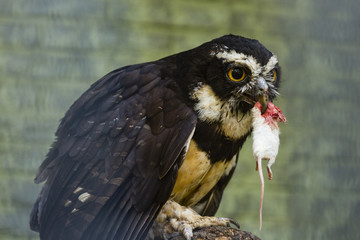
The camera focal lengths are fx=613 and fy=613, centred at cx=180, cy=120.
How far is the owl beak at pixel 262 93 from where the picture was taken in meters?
1.89

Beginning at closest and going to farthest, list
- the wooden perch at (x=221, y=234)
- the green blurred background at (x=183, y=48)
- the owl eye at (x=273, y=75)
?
1. the wooden perch at (x=221, y=234)
2. the owl eye at (x=273, y=75)
3. the green blurred background at (x=183, y=48)

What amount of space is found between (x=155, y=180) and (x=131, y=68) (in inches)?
17.7

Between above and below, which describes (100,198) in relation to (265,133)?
below

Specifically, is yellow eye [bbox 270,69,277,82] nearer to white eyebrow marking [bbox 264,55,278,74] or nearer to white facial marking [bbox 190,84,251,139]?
white eyebrow marking [bbox 264,55,278,74]

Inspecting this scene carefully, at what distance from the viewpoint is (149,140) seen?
1.89 metres

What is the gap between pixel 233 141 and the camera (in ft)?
6.77

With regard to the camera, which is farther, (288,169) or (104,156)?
(288,169)

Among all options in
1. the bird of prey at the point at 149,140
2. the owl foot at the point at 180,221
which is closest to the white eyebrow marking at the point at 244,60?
the bird of prey at the point at 149,140

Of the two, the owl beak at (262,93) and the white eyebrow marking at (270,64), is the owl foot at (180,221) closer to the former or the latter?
the owl beak at (262,93)

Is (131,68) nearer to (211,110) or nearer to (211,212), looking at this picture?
(211,110)

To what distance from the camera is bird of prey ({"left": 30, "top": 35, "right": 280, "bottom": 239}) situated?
1836 mm

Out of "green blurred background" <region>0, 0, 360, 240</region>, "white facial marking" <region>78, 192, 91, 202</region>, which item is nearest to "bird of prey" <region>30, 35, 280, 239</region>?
"white facial marking" <region>78, 192, 91, 202</region>

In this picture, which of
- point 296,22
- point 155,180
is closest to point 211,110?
point 155,180

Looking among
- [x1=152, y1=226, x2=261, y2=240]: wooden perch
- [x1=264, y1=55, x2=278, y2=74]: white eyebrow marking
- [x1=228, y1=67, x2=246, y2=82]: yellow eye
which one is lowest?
[x1=152, y1=226, x2=261, y2=240]: wooden perch
